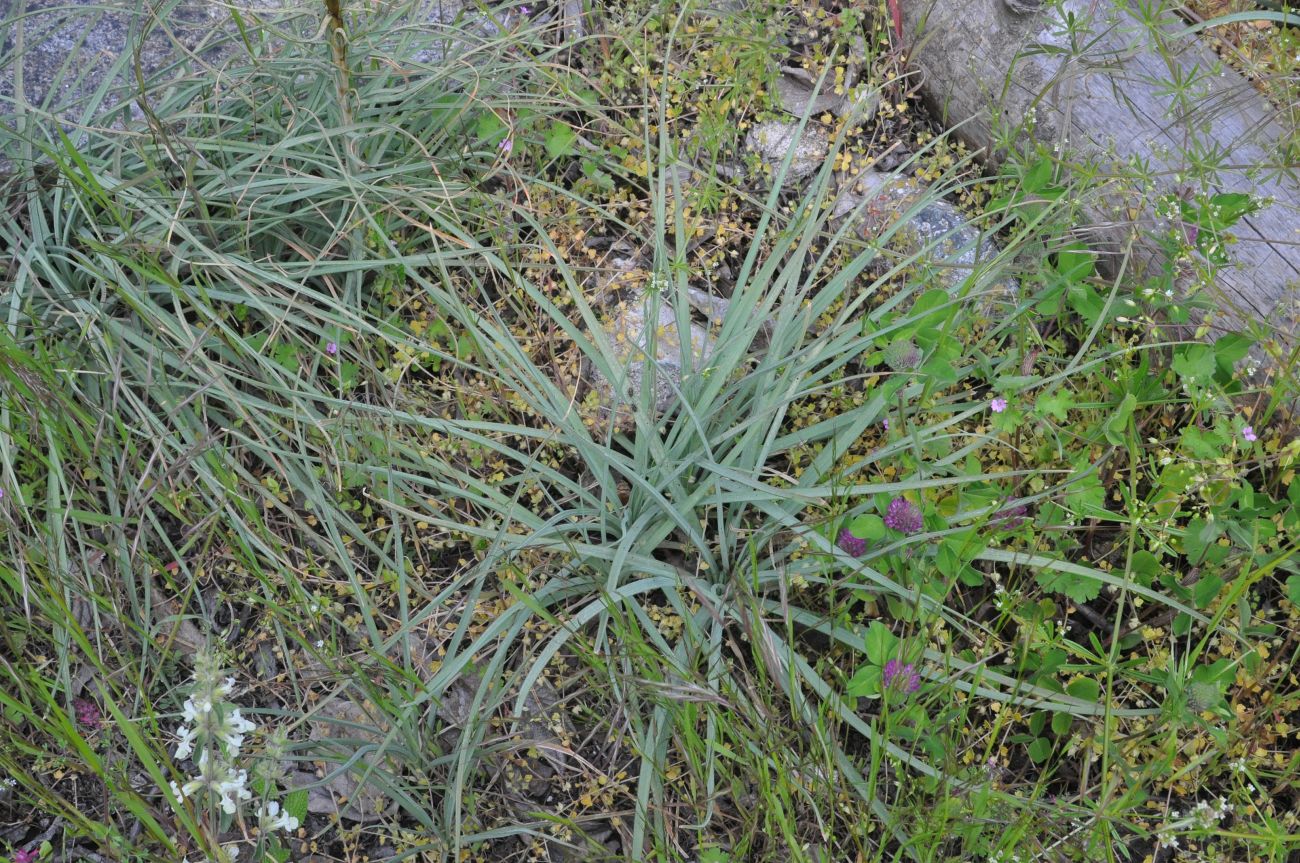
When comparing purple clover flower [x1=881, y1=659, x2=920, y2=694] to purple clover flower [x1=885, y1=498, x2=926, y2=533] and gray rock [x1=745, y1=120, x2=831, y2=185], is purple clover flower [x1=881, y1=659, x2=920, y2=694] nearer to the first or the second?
purple clover flower [x1=885, y1=498, x2=926, y2=533]

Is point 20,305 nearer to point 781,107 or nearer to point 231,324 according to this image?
point 231,324

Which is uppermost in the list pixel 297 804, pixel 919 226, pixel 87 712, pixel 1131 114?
pixel 1131 114

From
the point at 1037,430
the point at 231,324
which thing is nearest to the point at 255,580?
the point at 231,324

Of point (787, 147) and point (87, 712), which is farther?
point (787, 147)

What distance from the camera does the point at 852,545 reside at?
1941 mm

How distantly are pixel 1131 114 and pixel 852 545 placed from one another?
54.5 inches

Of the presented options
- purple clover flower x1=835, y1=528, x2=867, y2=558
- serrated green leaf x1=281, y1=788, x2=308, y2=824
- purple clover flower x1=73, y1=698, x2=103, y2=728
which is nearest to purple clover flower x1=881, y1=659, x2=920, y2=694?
purple clover flower x1=835, y1=528, x2=867, y2=558

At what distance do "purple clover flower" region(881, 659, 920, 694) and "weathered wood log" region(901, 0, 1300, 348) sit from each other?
1.08 metres

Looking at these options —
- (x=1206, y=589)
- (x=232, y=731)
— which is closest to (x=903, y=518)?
(x=1206, y=589)

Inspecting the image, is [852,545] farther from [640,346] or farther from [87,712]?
[87,712]

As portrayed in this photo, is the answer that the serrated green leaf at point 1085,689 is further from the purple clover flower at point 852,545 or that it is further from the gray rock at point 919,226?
the gray rock at point 919,226

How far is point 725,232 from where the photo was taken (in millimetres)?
2543

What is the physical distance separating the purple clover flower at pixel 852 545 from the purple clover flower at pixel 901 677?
24 cm

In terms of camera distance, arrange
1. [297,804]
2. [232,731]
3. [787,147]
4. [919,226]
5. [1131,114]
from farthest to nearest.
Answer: [787,147] → [919,226] → [1131,114] → [297,804] → [232,731]
